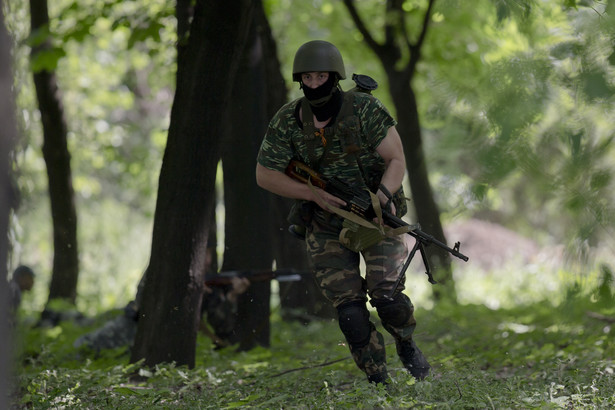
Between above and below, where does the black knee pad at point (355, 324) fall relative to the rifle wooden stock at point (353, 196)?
below

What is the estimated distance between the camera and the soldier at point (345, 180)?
5.32m

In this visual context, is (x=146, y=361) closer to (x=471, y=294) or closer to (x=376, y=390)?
(x=376, y=390)

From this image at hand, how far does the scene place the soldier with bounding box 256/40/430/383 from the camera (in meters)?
5.32

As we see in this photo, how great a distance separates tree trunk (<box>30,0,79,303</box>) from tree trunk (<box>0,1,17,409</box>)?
27.9 feet

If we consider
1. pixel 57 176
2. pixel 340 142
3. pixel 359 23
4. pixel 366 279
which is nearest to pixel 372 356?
pixel 366 279

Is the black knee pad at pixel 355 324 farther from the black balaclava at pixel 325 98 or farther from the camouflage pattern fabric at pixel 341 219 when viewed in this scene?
the black balaclava at pixel 325 98

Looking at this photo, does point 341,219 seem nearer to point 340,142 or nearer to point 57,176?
point 340,142

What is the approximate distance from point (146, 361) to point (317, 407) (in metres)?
2.15

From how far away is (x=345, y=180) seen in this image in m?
5.52

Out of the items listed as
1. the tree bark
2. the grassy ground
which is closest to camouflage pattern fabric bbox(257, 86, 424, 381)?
the grassy ground

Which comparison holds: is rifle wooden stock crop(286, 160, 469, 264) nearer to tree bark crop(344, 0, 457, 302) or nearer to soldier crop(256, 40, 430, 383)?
soldier crop(256, 40, 430, 383)

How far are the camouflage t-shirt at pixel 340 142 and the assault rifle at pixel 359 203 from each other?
6 centimetres

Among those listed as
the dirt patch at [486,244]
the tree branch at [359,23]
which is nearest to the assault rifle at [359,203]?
the tree branch at [359,23]

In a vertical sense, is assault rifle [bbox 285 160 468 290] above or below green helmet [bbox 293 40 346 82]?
below
